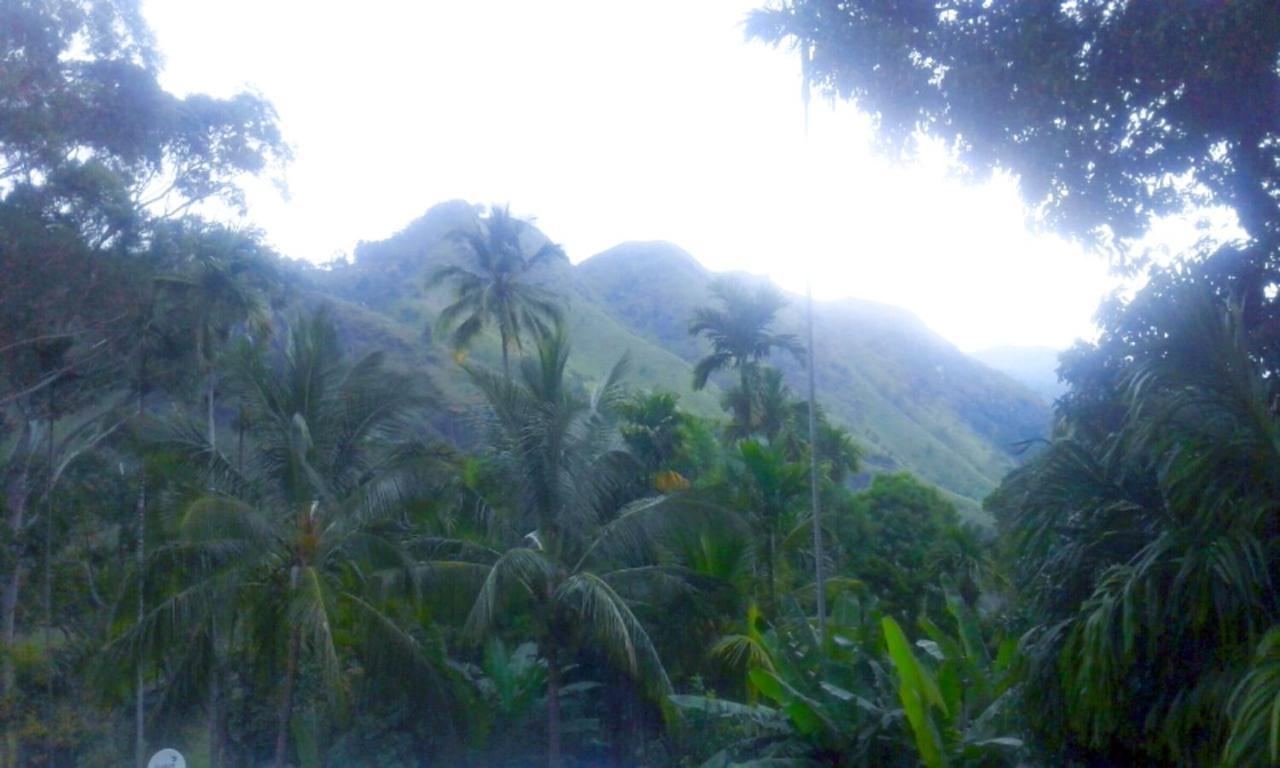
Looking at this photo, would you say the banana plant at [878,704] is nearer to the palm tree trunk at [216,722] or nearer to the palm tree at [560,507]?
the palm tree at [560,507]

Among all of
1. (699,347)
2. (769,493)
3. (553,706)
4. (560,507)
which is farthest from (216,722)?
(699,347)

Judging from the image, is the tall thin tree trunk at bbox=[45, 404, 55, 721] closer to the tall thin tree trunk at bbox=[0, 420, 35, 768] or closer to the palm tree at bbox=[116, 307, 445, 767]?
the tall thin tree trunk at bbox=[0, 420, 35, 768]

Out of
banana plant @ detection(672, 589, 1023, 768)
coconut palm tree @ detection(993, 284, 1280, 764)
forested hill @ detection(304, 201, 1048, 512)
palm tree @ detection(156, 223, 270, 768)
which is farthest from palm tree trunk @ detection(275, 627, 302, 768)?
forested hill @ detection(304, 201, 1048, 512)

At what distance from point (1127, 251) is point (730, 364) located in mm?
25396

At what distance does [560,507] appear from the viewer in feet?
68.7

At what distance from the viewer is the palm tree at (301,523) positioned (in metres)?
17.7

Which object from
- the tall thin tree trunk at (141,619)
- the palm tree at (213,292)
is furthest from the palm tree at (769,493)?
the palm tree at (213,292)

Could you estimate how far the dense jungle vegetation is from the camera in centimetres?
889

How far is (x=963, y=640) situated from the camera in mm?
15297

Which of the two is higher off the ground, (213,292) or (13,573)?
(213,292)

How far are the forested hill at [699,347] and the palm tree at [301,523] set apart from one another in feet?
114

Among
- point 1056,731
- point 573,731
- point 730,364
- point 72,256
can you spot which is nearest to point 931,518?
point 730,364

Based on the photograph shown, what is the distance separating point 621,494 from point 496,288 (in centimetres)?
1554

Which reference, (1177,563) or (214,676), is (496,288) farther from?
(1177,563)
